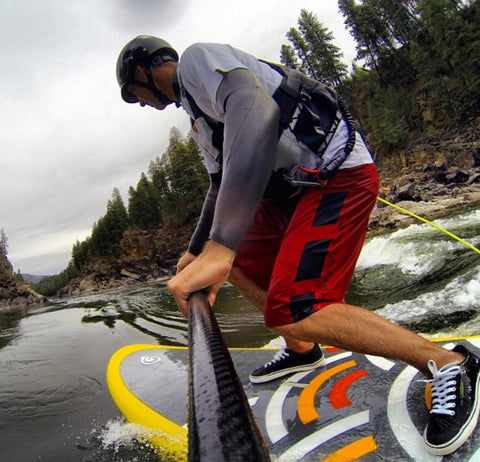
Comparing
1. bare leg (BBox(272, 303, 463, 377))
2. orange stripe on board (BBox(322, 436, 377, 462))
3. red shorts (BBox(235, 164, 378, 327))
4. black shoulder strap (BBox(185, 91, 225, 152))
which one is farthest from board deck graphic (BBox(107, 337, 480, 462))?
black shoulder strap (BBox(185, 91, 225, 152))

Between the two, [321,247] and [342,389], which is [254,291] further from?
[321,247]

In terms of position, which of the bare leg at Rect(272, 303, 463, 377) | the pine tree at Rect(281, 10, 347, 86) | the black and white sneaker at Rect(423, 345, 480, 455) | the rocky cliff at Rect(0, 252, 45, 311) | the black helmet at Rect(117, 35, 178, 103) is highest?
the pine tree at Rect(281, 10, 347, 86)

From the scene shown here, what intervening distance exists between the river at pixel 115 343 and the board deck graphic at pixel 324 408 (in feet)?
0.78

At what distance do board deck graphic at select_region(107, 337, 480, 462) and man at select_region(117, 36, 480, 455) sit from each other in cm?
22

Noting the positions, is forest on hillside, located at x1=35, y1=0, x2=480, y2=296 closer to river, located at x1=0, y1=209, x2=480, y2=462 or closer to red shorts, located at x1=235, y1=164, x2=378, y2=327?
river, located at x1=0, y1=209, x2=480, y2=462

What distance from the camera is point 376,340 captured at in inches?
64.5

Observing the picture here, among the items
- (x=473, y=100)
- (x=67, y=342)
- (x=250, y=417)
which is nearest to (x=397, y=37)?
(x=473, y=100)

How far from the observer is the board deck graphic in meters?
1.76

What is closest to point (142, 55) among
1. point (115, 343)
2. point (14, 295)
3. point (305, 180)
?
point (305, 180)

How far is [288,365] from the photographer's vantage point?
2762 millimetres

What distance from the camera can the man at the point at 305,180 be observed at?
141 centimetres

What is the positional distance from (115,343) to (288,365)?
476cm

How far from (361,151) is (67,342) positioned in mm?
7126

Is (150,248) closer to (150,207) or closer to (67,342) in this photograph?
(150,207)
